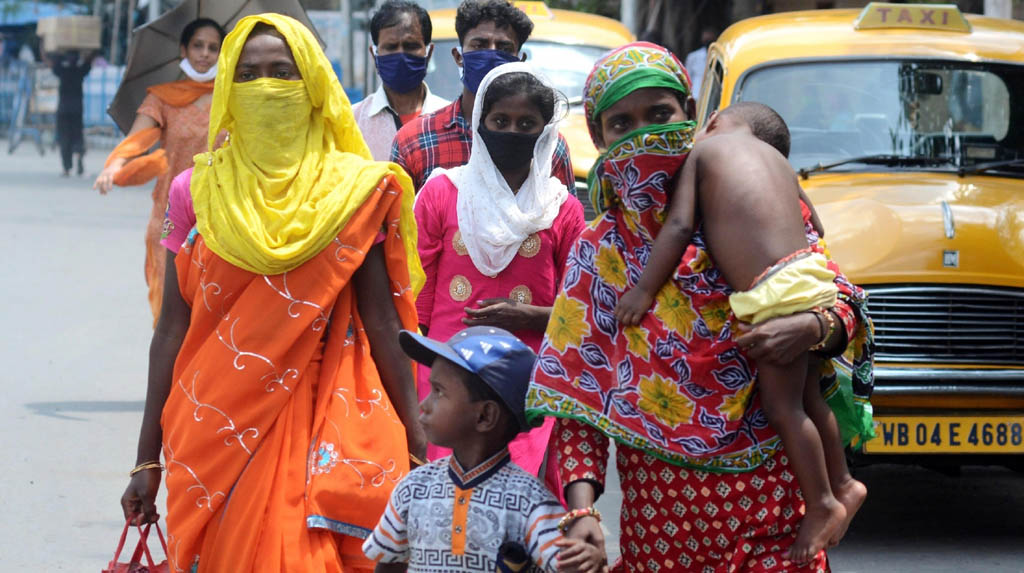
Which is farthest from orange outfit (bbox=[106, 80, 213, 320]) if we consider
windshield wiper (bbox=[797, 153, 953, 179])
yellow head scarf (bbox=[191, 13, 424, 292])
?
yellow head scarf (bbox=[191, 13, 424, 292])

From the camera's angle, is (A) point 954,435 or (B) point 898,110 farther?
(B) point 898,110

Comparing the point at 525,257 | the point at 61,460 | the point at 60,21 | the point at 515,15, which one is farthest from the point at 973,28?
the point at 60,21

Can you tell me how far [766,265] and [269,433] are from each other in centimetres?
129

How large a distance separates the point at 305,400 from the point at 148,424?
435 millimetres

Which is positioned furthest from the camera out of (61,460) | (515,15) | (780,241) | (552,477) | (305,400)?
(61,460)

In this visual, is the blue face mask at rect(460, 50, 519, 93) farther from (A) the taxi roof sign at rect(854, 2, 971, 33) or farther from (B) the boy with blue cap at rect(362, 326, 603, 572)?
(A) the taxi roof sign at rect(854, 2, 971, 33)

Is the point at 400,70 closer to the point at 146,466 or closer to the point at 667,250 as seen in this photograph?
the point at 146,466

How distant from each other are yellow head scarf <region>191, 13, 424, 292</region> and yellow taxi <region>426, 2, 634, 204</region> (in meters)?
5.24

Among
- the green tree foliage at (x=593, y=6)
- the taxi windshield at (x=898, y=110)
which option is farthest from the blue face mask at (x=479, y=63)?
the green tree foliage at (x=593, y=6)

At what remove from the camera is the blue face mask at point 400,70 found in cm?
611

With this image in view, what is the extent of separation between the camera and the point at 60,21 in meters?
32.9

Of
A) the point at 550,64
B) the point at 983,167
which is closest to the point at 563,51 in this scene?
the point at 550,64

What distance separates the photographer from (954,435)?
5969mm

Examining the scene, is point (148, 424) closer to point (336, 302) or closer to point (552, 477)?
point (336, 302)
